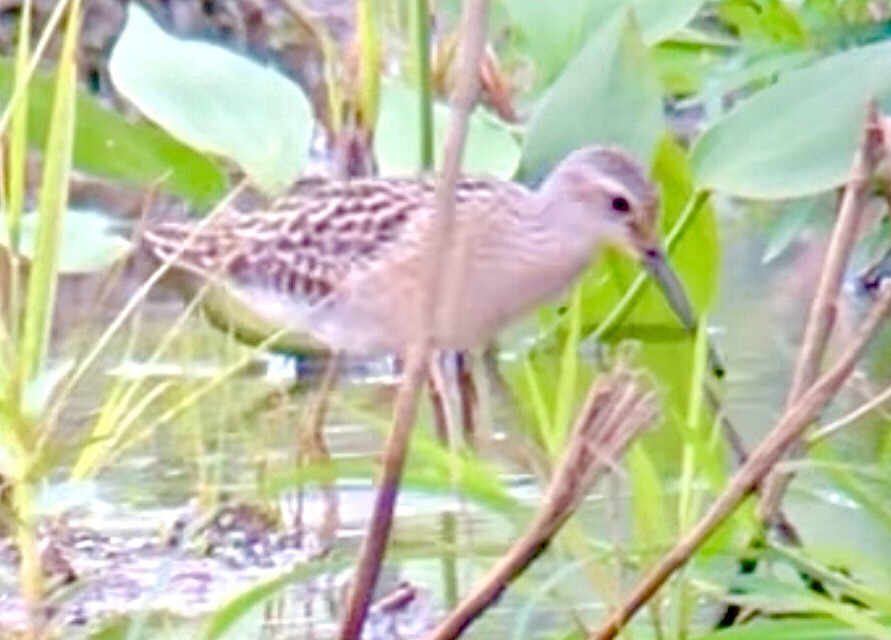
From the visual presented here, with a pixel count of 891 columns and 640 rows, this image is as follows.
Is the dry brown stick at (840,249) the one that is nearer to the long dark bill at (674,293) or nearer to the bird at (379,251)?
the long dark bill at (674,293)

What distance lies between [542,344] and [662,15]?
588mm

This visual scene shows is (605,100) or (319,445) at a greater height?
(605,100)

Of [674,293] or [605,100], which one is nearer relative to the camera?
[605,100]

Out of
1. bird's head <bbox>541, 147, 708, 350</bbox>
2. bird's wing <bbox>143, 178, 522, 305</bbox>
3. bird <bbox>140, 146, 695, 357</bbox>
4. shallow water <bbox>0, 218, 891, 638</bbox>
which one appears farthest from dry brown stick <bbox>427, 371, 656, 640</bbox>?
bird's wing <bbox>143, 178, 522, 305</bbox>

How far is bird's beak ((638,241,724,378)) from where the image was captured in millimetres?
2697

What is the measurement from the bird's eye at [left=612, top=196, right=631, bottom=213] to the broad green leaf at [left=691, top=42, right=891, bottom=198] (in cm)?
83

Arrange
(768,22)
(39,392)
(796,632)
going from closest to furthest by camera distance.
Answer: (796,632) < (39,392) < (768,22)

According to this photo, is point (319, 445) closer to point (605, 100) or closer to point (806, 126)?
point (605, 100)

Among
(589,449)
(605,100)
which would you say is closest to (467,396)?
(605,100)

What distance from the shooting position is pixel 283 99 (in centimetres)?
253

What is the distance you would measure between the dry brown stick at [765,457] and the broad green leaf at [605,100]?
2.15 ft

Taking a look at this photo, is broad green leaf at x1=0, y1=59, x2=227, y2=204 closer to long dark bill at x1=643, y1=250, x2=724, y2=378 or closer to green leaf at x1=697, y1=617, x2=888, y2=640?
long dark bill at x1=643, y1=250, x2=724, y2=378

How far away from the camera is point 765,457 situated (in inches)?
64.5

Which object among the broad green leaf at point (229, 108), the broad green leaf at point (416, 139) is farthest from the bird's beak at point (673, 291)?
the broad green leaf at point (229, 108)
